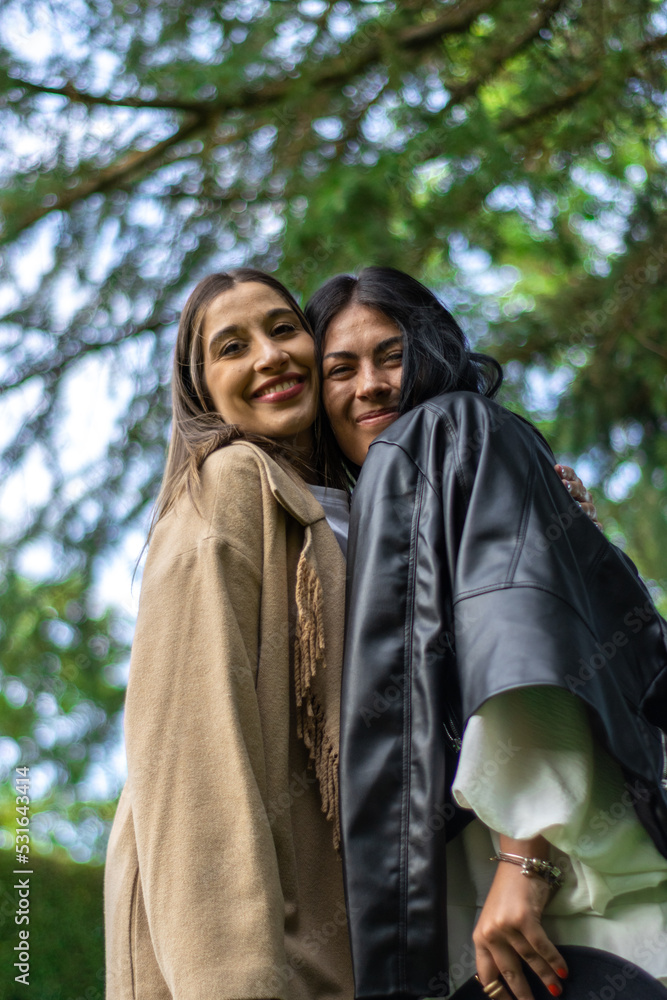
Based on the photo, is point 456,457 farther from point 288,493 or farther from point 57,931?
point 57,931

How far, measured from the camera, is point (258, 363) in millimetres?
2088

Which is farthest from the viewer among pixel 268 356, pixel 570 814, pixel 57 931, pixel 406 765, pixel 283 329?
pixel 57 931

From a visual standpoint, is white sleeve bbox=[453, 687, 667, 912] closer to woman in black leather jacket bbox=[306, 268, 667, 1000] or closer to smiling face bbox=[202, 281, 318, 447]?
woman in black leather jacket bbox=[306, 268, 667, 1000]

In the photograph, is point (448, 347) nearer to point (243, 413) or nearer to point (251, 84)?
point (243, 413)

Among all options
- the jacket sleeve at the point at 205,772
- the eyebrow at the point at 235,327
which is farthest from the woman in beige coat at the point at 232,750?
the eyebrow at the point at 235,327

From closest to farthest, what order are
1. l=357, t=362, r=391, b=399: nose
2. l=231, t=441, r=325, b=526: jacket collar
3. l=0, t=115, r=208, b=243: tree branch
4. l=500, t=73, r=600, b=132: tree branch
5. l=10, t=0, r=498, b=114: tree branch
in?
l=231, t=441, r=325, b=526: jacket collar, l=357, t=362, r=391, b=399: nose, l=10, t=0, r=498, b=114: tree branch, l=500, t=73, r=600, b=132: tree branch, l=0, t=115, r=208, b=243: tree branch

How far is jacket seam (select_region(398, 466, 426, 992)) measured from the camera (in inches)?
54.2

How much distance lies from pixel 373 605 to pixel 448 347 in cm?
92

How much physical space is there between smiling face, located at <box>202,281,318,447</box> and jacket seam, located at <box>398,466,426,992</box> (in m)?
0.59

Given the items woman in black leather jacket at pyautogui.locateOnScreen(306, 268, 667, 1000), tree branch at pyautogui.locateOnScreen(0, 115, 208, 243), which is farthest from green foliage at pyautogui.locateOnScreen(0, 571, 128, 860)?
woman in black leather jacket at pyautogui.locateOnScreen(306, 268, 667, 1000)

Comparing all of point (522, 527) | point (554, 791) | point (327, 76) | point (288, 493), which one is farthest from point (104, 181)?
point (554, 791)

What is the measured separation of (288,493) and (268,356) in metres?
0.45

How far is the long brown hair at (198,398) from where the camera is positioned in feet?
6.51

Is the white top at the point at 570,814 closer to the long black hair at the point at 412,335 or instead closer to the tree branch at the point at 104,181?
the long black hair at the point at 412,335
